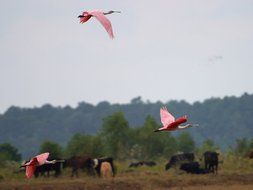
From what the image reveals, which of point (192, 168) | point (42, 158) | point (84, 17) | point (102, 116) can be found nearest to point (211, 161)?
point (192, 168)

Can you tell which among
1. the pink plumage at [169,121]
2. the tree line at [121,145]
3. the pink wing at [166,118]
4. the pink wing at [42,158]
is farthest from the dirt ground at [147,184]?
the tree line at [121,145]

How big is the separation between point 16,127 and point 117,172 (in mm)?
114427

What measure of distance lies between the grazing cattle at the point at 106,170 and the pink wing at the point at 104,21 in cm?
1848

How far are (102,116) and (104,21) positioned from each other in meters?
146

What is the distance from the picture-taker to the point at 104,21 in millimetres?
11031

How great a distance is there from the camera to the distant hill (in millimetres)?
138125

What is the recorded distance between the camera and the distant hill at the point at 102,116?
Answer: 453 ft

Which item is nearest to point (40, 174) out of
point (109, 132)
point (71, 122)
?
point (109, 132)

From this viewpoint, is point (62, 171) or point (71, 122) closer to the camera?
point (62, 171)

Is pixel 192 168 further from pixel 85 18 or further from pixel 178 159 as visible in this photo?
pixel 85 18

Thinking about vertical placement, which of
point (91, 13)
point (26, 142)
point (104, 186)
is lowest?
point (104, 186)

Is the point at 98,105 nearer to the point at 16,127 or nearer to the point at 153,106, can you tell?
the point at 153,106

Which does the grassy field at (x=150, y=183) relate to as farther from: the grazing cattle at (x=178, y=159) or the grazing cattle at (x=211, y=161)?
the grazing cattle at (x=178, y=159)

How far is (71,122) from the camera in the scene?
15488 centimetres
